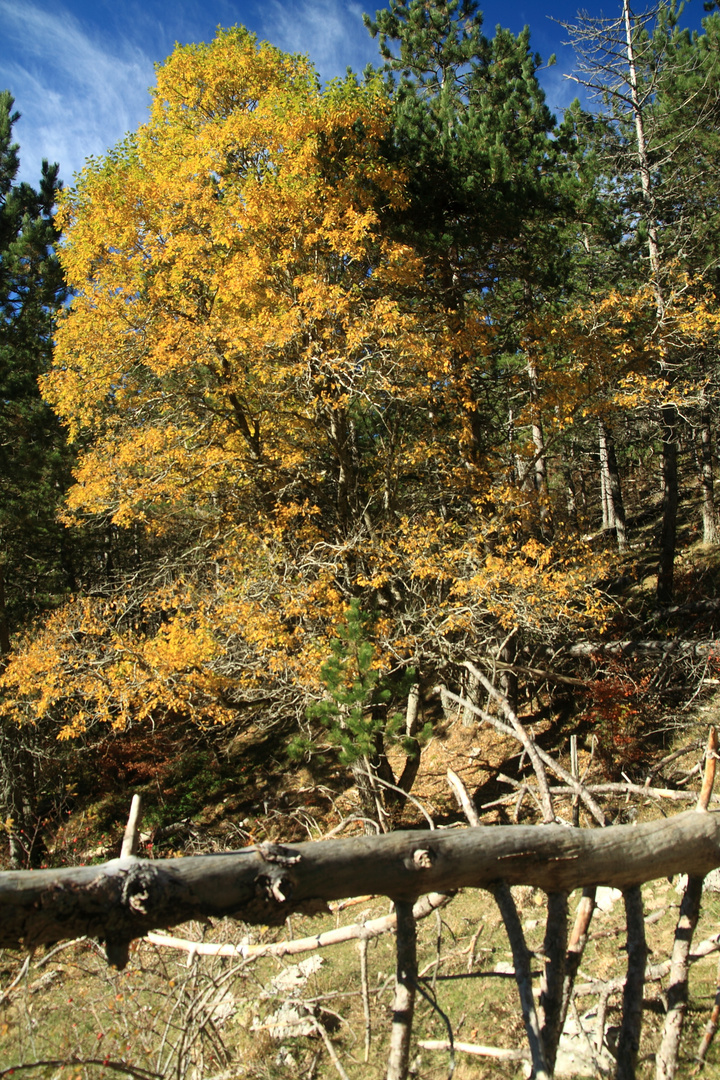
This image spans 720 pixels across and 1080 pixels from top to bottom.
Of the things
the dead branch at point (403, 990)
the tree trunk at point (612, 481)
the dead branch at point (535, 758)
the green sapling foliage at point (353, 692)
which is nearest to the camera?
the dead branch at point (403, 990)

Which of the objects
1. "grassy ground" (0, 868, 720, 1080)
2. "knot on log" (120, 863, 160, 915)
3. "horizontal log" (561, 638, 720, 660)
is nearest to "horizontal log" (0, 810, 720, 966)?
"knot on log" (120, 863, 160, 915)

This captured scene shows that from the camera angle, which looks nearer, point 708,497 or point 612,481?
point 708,497

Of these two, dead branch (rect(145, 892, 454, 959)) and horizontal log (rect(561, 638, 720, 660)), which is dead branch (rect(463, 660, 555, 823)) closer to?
dead branch (rect(145, 892, 454, 959))

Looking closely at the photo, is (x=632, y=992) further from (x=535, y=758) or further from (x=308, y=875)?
(x=535, y=758)

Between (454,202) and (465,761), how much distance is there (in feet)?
33.7

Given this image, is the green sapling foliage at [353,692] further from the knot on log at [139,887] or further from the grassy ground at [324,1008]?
the knot on log at [139,887]

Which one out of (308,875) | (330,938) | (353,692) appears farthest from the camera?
(353,692)

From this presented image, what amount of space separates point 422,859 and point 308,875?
1.14 feet

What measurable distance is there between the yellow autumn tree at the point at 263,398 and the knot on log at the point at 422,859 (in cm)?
735

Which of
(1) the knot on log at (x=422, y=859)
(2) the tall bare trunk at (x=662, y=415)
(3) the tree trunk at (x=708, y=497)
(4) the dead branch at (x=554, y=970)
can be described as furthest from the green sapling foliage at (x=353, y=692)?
(3) the tree trunk at (x=708, y=497)

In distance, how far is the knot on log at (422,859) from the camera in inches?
75.8

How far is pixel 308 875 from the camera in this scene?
5.92ft

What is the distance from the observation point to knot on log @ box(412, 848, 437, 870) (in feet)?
6.32

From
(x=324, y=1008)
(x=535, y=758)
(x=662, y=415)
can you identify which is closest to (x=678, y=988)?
(x=324, y=1008)
